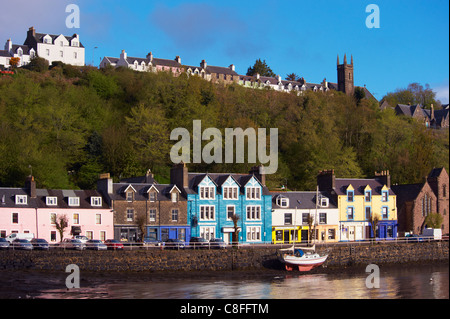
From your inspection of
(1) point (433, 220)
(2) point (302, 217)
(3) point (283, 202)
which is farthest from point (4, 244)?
(1) point (433, 220)

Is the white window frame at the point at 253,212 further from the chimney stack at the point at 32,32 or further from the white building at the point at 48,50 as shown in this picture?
the chimney stack at the point at 32,32

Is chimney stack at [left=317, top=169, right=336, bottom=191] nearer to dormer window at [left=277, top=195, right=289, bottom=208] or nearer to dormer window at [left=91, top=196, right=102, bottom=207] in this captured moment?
dormer window at [left=277, top=195, right=289, bottom=208]

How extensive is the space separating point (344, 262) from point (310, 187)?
72.9 ft

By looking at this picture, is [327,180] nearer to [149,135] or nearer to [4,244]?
[149,135]

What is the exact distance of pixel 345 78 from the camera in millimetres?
137375

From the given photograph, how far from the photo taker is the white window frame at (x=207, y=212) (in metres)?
58.8

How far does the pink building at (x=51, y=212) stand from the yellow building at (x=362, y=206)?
2272cm

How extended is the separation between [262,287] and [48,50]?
81459mm

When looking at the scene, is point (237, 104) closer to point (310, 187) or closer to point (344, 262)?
point (310, 187)

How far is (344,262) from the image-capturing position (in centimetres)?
5334

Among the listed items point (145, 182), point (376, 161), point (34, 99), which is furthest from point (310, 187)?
point (34, 99)

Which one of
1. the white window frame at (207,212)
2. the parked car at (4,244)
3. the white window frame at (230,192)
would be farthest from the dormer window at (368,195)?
the parked car at (4,244)

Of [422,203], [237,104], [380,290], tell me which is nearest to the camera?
[380,290]

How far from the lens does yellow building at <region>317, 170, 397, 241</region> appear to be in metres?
64.6
